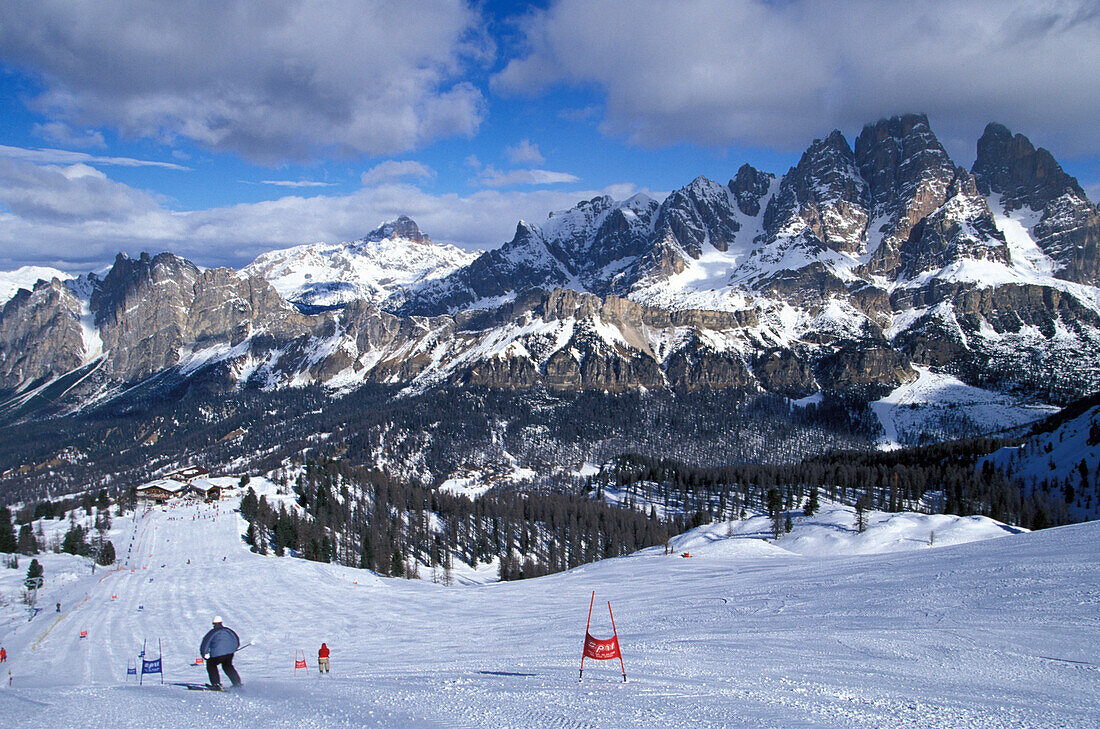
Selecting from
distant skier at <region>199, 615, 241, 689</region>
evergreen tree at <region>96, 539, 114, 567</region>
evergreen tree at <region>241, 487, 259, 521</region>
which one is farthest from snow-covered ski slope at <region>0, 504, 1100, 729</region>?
evergreen tree at <region>241, 487, 259, 521</region>

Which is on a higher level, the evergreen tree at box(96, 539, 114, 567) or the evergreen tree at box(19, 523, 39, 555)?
the evergreen tree at box(19, 523, 39, 555)

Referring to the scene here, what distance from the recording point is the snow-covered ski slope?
38.4ft

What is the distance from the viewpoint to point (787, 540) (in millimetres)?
72000

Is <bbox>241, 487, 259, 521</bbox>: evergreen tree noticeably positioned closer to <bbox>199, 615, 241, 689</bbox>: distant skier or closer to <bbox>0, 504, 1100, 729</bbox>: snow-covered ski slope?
<bbox>0, 504, 1100, 729</bbox>: snow-covered ski slope

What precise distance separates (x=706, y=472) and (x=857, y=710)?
164m

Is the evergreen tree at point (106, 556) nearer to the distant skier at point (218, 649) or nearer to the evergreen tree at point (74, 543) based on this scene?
the evergreen tree at point (74, 543)

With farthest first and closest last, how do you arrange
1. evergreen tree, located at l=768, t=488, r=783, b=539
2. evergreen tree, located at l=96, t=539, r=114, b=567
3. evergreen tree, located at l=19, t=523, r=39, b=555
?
evergreen tree, located at l=768, t=488, r=783, b=539, evergreen tree, located at l=96, t=539, r=114, b=567, evergreen tree, located at l=19, t=523, r=39, b=555

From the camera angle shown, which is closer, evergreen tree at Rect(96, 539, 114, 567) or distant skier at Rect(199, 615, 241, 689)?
distant skier at Rect(199, 615, 241, 689)

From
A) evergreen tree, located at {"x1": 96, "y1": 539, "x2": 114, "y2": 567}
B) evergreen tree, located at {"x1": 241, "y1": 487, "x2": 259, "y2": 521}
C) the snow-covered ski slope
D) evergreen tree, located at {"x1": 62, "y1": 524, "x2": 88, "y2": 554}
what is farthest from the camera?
evergreen tree, located at {"x1": 241, "y1": 487, "x2": 259, "y2": 521}

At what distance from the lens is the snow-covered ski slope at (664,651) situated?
1170cm

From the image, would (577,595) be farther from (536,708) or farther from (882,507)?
(882,507)

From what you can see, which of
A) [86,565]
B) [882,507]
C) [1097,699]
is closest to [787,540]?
[882,507]

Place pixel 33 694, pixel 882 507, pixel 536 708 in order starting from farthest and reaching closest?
pixel 882 507 < pixel 33 694 < pixel 536 708

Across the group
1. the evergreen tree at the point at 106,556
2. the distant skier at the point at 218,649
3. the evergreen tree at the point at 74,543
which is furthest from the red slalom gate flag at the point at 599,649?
the evergreen tree at the point at 74,543
